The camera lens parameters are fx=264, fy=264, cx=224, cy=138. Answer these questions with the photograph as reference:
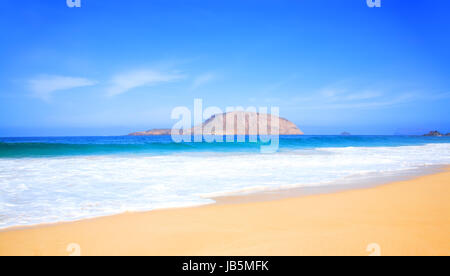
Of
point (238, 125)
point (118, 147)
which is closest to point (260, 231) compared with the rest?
point (118, 147)

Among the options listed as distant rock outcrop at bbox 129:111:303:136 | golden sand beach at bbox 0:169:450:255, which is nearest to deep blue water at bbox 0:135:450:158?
golden sand beach at bbox 0:169:450:255

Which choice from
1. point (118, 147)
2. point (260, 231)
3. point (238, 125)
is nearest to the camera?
point (260, 231)

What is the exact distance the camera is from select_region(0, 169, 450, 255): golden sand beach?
2855 mm

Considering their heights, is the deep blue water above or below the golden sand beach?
above

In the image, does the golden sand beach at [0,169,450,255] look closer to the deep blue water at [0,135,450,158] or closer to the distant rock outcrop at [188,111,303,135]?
the deep blue water at [0,135,450,158]

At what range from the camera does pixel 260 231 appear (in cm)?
337

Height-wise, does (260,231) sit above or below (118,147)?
below

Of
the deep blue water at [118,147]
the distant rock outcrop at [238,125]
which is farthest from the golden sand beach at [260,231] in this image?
the distant rock outcrop at [238,125]

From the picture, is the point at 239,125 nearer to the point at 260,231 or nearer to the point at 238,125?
the point at 238,125

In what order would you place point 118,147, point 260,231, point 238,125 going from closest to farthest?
point 260,231, point 118,147, point 238,125

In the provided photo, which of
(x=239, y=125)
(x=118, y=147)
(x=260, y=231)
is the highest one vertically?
(x=239, y=125)
